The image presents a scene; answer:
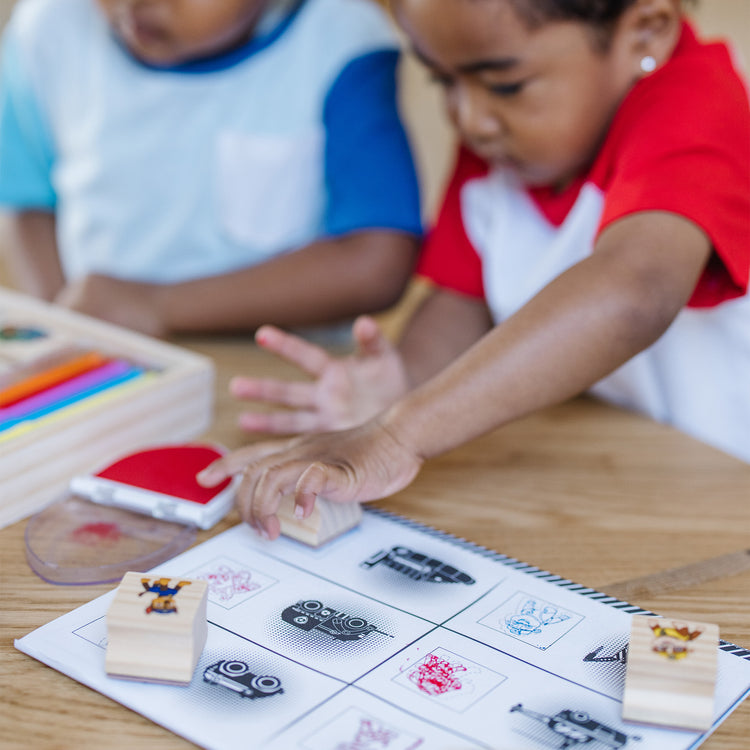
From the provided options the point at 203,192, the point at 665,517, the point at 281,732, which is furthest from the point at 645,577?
the point at 203,192

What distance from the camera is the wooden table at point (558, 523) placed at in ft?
1.15

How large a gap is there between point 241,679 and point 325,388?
325 millimetres

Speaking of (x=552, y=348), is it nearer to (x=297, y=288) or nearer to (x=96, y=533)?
(x=96, y=533)

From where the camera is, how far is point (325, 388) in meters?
0.67

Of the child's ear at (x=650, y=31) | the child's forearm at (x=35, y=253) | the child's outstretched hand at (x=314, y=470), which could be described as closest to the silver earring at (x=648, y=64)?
the child's ear at (x=650, y=31)

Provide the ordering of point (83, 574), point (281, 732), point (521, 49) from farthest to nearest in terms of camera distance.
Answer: point (521, 49) < point (83, 574) < point (281, 732)

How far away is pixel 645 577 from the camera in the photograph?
0.46 m

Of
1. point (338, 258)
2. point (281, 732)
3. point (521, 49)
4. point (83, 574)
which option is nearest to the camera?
point (281, 732)

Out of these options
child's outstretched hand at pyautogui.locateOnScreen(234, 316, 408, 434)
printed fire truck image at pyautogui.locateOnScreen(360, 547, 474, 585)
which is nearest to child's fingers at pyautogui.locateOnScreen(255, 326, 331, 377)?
child's outstretched hand at pyautogui.locateOnScreen(234, 316, 408, 434)

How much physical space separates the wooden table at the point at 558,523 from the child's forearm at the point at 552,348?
5cm

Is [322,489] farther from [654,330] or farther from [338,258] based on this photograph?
[338,258]

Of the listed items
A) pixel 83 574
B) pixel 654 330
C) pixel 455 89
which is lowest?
pixel 83 574

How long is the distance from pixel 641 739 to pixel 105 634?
217mm

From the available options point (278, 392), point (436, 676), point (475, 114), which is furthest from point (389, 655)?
A: point (475, 114)
